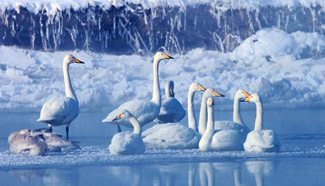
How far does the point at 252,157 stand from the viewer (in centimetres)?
880

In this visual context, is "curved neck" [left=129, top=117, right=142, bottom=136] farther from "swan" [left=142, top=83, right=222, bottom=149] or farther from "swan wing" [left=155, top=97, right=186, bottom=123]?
"swan wing" [left=155, top=97, right=186, bottom=123]

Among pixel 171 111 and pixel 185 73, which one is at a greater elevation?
pixel 185 73

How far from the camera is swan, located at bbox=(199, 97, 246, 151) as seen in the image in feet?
30.5

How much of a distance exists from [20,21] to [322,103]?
755cm

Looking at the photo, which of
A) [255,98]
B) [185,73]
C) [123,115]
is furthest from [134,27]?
[123,115]

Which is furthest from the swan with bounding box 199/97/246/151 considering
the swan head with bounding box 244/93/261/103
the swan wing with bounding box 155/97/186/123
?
the swan wing with bounding box 155/97/186/123

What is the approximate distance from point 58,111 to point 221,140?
206cm

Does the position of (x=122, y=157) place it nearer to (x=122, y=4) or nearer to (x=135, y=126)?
(x=135, y=126)

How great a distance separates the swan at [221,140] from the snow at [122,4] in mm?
10466

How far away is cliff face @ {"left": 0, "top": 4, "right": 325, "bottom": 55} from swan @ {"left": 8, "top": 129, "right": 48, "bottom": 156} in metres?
9.86

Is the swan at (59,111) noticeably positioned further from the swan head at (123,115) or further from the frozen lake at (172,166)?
the swan head at (123,115)

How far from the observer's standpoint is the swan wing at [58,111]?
10203 millimetres

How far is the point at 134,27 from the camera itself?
19672 mm

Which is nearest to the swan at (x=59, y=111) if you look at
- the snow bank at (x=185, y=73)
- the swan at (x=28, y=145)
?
the swan at (x=28, y=145)
